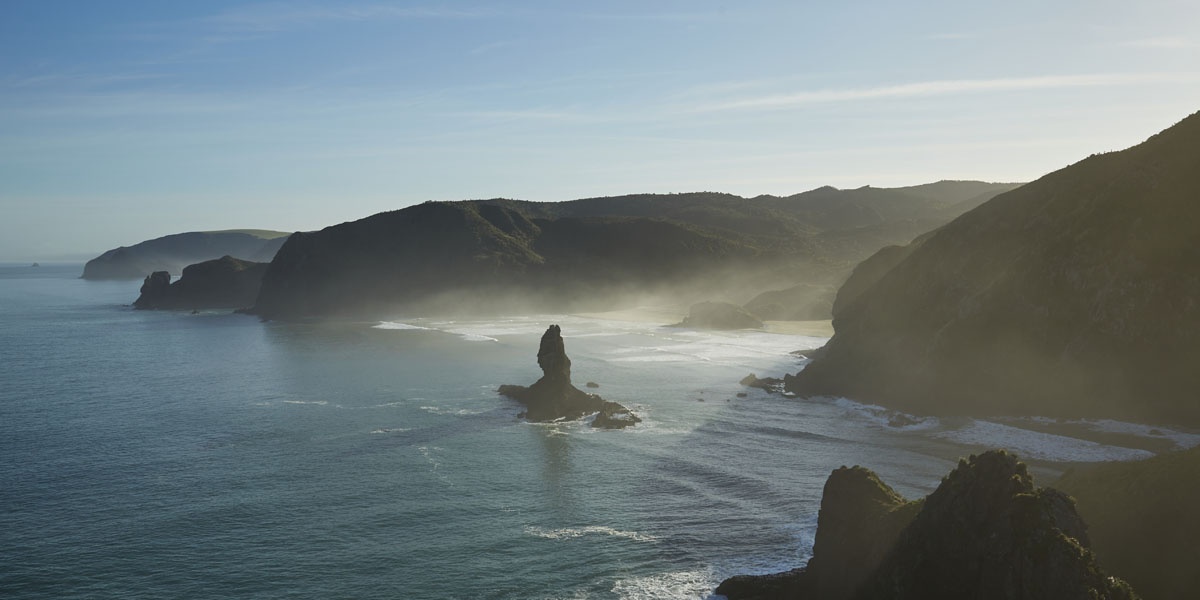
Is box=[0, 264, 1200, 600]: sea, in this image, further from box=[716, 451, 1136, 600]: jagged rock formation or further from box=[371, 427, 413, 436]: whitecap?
box=[716, 451, 1136, 600]: jagged rock formation

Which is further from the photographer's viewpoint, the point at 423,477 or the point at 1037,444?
the point at 1037,444

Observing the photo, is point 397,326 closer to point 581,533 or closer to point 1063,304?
point 581,533

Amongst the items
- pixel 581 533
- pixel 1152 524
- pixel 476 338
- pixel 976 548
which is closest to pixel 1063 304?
pixel 1152 524

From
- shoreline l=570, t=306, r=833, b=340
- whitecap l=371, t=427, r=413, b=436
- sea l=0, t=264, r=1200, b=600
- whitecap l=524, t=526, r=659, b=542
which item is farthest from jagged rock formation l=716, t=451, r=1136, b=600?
shoreline l=570, t=306, r=833, b=340

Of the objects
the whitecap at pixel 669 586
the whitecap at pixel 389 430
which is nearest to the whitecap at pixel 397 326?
the whitecap at pixel 389 430

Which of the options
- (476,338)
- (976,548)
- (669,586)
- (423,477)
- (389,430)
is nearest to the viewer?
(976,548)

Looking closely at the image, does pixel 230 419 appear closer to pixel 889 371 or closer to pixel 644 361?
pixel 644 361
